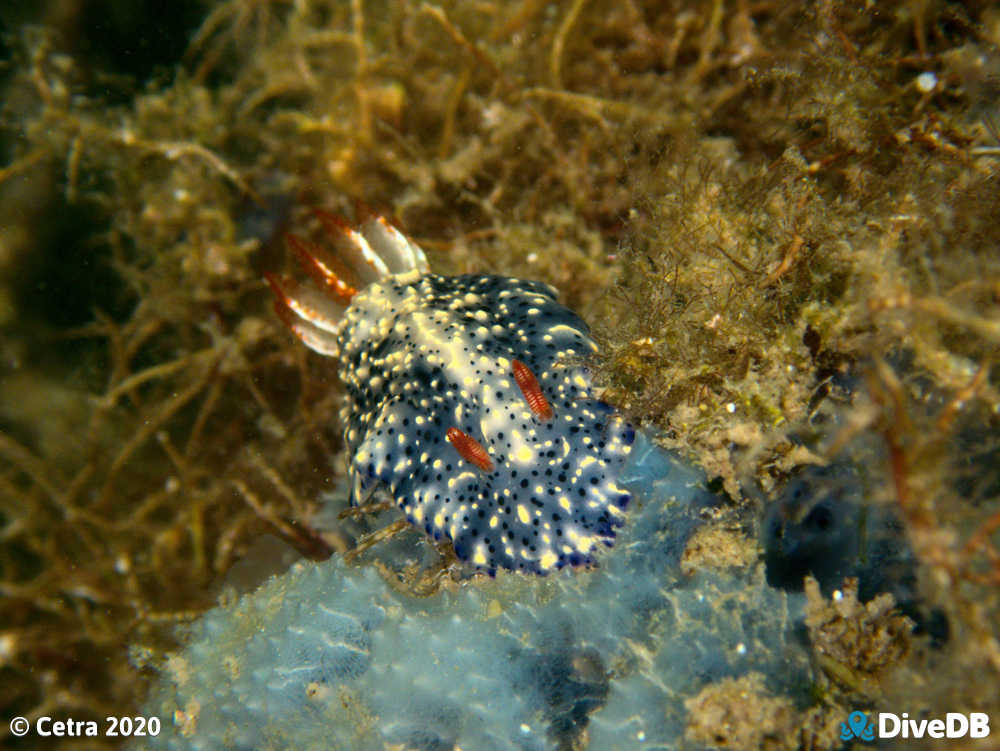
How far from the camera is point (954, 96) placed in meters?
2.45

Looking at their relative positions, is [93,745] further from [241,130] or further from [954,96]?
[954,96]

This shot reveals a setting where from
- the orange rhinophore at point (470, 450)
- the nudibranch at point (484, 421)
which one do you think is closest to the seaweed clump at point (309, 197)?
the nudibranch at point (484, 421)

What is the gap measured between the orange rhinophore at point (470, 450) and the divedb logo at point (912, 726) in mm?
1431

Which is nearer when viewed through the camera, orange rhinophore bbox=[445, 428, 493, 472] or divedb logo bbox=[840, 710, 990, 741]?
divedb logo bbox=[840, 710, 990, 741]

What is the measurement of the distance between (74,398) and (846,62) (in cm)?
522

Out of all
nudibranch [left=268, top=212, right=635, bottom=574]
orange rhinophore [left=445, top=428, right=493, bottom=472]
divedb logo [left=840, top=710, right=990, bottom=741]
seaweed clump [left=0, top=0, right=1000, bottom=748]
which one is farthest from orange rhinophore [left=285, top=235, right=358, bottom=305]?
divedb logo [left=840, top=710, right=990, bottom=741]

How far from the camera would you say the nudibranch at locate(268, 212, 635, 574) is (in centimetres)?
208

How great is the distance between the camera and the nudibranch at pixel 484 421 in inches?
82.0

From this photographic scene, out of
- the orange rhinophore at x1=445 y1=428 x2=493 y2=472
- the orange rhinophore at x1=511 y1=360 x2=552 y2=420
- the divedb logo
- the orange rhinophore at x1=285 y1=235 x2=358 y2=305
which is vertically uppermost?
the orange rhinophore at x1=285 y1=235 x2=358 y2=305

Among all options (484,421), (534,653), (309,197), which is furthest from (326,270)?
(534,653)

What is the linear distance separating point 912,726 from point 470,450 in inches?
63.6

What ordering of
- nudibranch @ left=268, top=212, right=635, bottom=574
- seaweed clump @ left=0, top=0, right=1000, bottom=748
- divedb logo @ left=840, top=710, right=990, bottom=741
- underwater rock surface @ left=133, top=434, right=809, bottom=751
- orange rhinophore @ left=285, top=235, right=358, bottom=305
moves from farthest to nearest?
1. orange rhinophore @ left=285, top=235, right=358, bottom=305
2. seaweed clump @ left=0, top=0, right=1000, bottom=748
3. nudibranch @ left=268, top=212, right=635, bottom=574
4. underwater rock surface @ left=133, top=434, right=809, bottom=751
5. divedb logo @ left=840, top=710, right=990, bottom=741

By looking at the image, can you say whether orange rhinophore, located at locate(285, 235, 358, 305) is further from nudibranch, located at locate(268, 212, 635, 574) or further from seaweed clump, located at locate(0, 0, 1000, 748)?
seaweed clump, located at locate(0, 0, 1000, 748)

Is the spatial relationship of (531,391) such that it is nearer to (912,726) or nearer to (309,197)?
(912,726)
